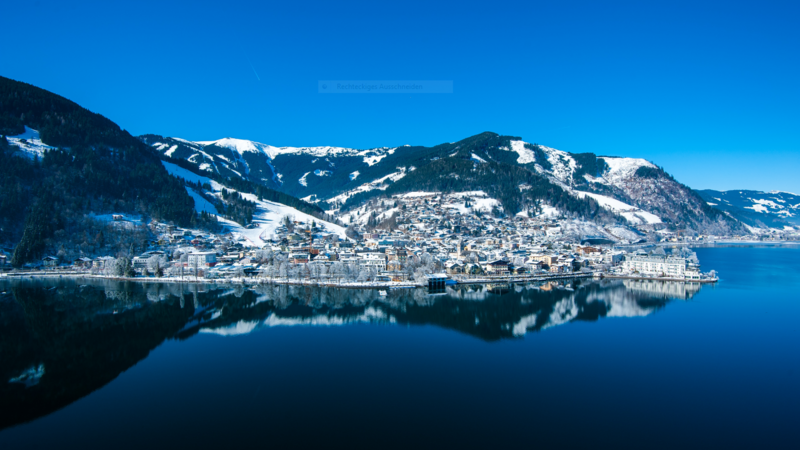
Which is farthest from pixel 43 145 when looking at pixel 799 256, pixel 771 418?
pixel 799 256

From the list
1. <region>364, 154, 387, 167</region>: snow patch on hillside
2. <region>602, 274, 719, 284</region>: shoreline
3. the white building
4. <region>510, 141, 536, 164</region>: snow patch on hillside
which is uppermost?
<region>364, 154, 387, 167</region>: snow patch on hillside

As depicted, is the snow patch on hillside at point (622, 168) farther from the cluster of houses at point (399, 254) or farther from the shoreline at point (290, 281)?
the shoreline at point (290, 281)

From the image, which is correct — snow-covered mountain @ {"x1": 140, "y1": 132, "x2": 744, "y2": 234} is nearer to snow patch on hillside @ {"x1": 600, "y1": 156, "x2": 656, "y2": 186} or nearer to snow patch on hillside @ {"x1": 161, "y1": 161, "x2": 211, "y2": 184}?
snow patch on hillside @ {"x1": 600, "y1": 156, "x2": 656, "y2": 186}

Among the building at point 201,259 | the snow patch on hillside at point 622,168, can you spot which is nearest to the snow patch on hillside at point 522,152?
the snow patch on hillside at point 622,168

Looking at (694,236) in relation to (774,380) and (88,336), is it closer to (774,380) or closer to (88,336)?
(774,380)

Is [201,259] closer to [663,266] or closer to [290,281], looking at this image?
[290,281]

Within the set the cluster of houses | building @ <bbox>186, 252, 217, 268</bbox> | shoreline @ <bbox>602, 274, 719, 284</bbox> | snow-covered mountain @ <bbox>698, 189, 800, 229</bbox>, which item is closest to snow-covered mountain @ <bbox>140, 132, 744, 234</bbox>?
the cluster of houses
